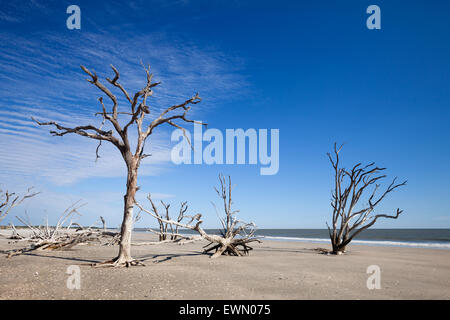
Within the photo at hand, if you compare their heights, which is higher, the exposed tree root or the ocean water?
the exposed tree root

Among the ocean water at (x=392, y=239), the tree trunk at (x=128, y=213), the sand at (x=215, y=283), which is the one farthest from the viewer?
the ocean water at (x=392, y=239)

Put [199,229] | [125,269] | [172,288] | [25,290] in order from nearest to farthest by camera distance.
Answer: [25,290], [172,288], [125,269], [199,229]

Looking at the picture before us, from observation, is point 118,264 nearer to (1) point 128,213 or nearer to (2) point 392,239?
(1) point 128,213

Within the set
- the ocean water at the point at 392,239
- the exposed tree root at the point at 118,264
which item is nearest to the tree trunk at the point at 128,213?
the exposed tree root at the point at 118,264

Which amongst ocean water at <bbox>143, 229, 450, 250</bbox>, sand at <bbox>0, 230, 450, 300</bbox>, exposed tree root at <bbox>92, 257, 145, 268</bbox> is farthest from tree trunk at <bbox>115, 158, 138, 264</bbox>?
ocean water at <bbox>143, 229, 450, 250</bbox>

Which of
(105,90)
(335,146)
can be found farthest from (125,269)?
(335,146)

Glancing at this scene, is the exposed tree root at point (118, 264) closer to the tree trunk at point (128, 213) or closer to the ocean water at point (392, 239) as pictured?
the tree trunk at point (128, 213)

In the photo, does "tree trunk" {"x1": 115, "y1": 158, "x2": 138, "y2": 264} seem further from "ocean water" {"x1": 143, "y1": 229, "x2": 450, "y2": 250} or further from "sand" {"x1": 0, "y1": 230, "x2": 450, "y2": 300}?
"ocean water" {"x1": 143, "y1": 229, "x2": 450, "y2": 250}

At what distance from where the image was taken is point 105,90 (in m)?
7.88

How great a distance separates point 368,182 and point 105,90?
11728 millimetres

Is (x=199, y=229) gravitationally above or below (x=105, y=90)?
below

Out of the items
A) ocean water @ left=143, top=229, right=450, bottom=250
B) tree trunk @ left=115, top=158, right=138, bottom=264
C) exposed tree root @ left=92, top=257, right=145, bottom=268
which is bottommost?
ocean water @ left=143, top=229, right=450, bottom=250
